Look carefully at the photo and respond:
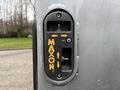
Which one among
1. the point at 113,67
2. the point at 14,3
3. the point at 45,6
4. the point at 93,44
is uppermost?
the point at 14,3

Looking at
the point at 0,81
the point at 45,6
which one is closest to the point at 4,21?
the point at 0,81

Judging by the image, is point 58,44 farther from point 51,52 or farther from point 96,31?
point 96,31

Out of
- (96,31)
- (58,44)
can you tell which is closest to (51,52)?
(58,44)

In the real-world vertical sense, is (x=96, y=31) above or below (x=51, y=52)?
above

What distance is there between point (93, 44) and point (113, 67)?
0.60ft

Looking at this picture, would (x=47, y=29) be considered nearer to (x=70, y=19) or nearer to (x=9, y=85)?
(x=70, y=19)

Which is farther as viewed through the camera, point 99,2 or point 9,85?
point 9,85

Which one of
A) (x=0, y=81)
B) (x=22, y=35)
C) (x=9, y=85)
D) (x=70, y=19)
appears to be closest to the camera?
(x=70, y=19)

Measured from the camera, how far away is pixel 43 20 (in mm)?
1427

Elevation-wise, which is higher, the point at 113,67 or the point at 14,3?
the point at 14,3

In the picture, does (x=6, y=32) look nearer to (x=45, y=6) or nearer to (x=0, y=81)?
(x=0, y=81)

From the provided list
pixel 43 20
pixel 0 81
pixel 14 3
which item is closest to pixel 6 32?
Result: pixel 14 3

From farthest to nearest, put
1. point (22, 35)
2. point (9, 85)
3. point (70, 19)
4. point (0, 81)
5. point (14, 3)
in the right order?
point (22, 35) → point (14, 3) → point (0, 81) → point (9, 85) → point (70, 19)

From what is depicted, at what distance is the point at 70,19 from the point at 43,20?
16 centimetres
